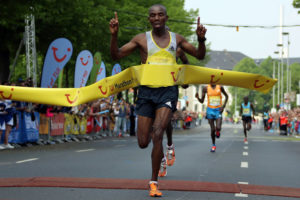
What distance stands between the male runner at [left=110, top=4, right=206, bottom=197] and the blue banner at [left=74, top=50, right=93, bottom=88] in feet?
41.8

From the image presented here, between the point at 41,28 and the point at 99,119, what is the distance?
4.78 metres

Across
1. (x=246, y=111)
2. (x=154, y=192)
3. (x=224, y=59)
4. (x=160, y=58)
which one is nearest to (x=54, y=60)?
(x=246, y=111)

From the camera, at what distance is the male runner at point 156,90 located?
22.7 ft

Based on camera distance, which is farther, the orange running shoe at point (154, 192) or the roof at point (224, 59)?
the roof at point (224, 59)

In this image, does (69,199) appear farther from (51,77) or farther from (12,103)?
(51,77)

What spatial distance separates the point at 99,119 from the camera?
2677 cm

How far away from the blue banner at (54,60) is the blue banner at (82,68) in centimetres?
167

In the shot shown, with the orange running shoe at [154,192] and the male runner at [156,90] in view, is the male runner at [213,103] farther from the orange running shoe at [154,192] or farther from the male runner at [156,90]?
the orange running shoe at [154,192]

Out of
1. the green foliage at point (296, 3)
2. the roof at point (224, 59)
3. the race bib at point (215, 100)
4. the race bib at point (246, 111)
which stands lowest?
the race bib at point (246, 111)

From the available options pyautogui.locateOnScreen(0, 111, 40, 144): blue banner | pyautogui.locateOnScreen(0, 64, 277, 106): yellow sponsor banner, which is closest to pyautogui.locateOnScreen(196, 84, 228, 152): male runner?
pyautogui.locateOnScreen(0, 111, 40, 144): blue banner

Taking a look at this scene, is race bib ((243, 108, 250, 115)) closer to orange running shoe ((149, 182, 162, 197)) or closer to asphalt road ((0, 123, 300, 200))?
asphalt road ((0, 123, 300, 200))

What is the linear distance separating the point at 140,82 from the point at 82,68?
1330 centimetres

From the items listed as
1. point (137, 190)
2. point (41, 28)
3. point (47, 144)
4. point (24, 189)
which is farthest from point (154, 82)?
point (41, 28)

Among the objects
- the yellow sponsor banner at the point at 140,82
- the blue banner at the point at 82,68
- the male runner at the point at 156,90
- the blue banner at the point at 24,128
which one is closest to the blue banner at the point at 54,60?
the blue banner at the point at 24,128
